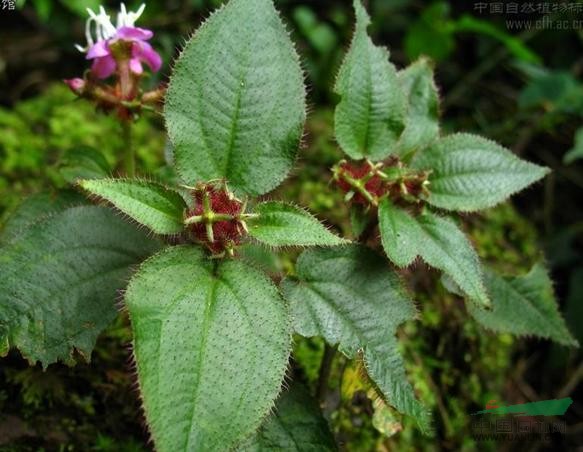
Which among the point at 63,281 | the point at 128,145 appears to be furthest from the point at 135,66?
the point at 63,281

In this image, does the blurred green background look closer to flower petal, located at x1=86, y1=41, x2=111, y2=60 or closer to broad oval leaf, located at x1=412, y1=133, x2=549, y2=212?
flower petal, located at x1=86, y1=41, x2=111, y2=60

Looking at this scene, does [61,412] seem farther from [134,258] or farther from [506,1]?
[506,1]

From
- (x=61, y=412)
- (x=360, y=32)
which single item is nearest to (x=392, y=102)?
(x=360, y=32)

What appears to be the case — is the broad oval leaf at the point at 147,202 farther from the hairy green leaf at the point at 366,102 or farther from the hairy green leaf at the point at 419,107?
the hairy green leaf at the point at 419,107

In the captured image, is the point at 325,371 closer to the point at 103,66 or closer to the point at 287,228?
the point at 287,228

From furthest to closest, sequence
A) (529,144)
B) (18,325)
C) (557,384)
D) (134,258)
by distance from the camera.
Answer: (529,144) < (557,384) < (134,258) < (18,325)

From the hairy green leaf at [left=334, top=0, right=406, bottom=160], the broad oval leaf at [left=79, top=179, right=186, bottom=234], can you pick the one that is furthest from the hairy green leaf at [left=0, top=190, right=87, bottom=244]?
the hairy green leaf at [left=334, top=0, right=406, bottom=160]

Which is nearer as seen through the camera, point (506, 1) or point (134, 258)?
point (134, 258)

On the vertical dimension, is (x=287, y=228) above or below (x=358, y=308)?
above
